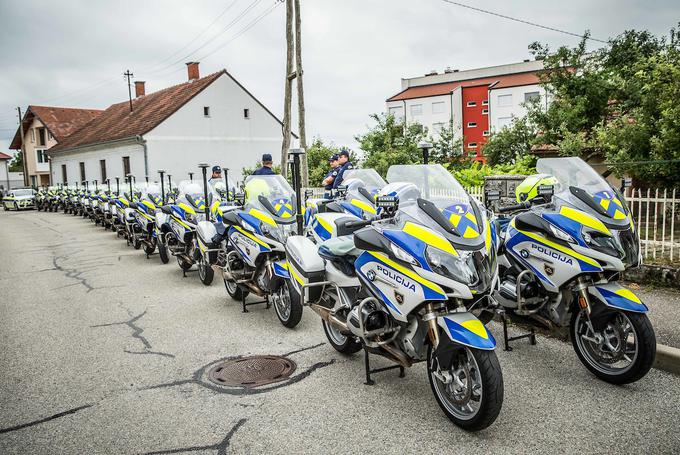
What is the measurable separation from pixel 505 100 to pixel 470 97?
5860 mm

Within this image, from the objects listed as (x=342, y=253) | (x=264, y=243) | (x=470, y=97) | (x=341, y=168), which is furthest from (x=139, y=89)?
(x=342, y=253)

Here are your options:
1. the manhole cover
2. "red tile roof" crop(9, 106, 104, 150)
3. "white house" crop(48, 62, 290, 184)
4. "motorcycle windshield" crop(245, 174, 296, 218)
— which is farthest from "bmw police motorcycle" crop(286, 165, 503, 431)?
"red tile roof" crop(9, 106, 104, 150)

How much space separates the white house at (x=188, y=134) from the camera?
34344 mm

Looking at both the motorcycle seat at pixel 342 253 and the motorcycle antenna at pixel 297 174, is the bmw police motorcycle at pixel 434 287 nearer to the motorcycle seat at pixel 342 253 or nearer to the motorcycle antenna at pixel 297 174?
the motorcycle seat at pixel 342 253

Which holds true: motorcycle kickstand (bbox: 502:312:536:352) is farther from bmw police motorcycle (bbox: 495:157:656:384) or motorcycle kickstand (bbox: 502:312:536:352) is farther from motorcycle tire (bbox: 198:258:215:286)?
motorcycle tire (bbox: 198:258:215:286)

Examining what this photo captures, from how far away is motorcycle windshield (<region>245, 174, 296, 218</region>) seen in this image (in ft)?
22.8

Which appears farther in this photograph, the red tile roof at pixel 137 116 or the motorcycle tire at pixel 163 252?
the red tile roof at pixel 137 116

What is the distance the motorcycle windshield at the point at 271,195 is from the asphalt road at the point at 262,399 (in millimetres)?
1399

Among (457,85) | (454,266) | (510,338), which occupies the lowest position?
(510,338)

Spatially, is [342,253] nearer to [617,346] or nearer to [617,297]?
[617,297]

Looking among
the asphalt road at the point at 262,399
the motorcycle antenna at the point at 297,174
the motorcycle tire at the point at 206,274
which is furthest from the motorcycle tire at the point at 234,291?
the motorcycle antenna at the point at 297,174

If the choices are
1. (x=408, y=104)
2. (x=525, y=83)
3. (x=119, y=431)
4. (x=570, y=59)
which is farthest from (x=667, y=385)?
(x=408, y=104)

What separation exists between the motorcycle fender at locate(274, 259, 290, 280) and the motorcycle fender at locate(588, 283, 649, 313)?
10.8 feet

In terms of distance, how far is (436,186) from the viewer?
13.6 feet
